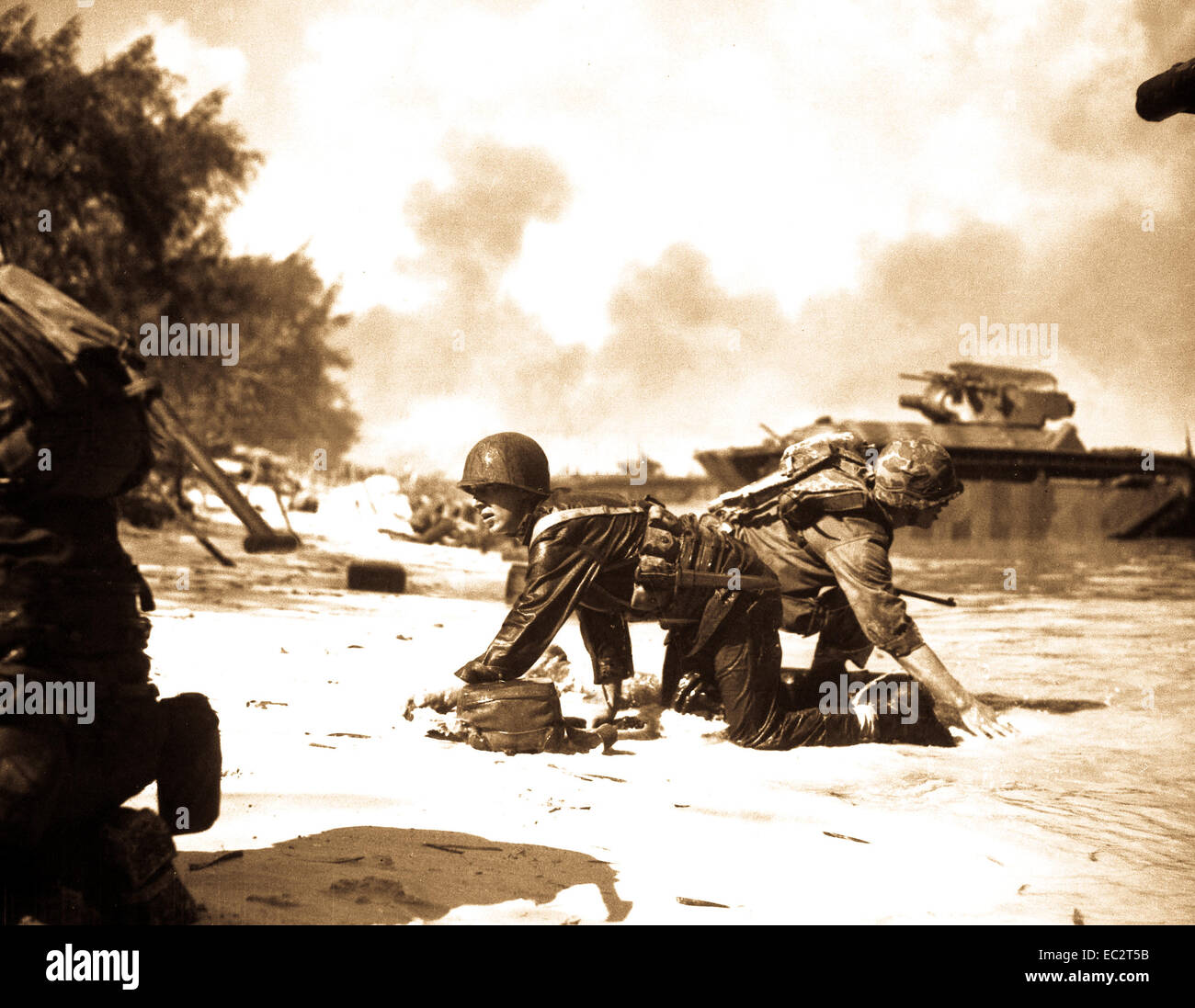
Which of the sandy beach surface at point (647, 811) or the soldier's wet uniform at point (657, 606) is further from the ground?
the soldier's wet uniform at point (657, 606)

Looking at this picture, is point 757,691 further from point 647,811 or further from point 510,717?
point 647,811

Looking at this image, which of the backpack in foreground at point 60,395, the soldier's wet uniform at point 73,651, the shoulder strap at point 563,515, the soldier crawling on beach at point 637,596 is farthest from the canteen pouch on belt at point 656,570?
Result: the backpack in foreground at point 60,395

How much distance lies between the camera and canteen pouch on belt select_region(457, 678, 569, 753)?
12.1ft

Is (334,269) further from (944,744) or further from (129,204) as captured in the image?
(944,744)

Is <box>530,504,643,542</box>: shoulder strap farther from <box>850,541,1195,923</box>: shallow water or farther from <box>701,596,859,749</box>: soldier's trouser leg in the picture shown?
<box>850,541,1195,923</box>: shallow water

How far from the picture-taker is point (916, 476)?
4.15m

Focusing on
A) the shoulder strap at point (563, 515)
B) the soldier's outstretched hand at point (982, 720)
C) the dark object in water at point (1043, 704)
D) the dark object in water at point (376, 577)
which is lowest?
the dark object in water at point (1043, 704)

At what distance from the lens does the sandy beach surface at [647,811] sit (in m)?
2.49

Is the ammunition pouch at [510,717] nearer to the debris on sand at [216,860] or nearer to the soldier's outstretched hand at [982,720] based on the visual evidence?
the debris on sand at [216,860]

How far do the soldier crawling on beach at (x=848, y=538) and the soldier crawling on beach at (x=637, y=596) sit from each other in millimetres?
196

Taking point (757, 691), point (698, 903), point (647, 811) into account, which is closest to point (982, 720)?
point (757, 691)

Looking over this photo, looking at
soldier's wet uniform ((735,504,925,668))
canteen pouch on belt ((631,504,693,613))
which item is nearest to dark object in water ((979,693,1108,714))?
soldier's wet uniform ((735,504,925,668))

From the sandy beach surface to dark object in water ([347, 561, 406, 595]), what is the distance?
2.13 metres

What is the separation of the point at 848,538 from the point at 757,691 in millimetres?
643
